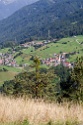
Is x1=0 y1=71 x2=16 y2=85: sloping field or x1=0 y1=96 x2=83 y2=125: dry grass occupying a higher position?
x1=0 y1=96 x2=83 y2=125: dry grass

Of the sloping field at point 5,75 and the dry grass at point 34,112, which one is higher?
the dry grass at point 34,112

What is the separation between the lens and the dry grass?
5.34m

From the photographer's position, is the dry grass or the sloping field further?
the sloping field

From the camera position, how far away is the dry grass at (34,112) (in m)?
5.34

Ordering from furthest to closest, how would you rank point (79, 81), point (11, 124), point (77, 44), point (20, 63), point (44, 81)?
point (77, 44) < point (20, 63) < point (44, 81) < point (79, 81) < point (11, 124)

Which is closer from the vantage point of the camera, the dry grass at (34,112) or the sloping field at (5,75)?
the dry grass at (34,112)

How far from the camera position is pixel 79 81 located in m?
20.8

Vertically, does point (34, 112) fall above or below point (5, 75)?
above

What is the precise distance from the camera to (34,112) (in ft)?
18.9

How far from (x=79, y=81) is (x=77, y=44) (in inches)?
6565

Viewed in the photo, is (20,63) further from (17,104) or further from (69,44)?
→ (17,104)

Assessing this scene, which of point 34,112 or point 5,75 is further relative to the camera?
point 5,75

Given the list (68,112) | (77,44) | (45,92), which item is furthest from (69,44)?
(68,112)

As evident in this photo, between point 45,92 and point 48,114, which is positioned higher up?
point 48,114
